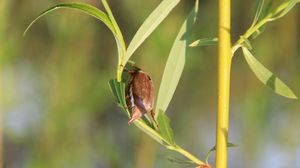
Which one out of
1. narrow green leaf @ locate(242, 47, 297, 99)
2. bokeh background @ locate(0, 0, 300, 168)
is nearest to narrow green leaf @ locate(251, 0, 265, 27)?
narrow green leaf @ locate(242, 47, 297, 99)

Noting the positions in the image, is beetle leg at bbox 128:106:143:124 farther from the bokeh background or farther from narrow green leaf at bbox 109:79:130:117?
the bokeh background

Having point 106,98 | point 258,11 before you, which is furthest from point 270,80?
point 106,98

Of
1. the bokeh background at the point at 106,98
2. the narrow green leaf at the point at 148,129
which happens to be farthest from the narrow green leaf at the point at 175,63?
the bokeh background at the point at 106,98

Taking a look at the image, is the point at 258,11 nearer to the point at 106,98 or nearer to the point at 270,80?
the point at 270,80

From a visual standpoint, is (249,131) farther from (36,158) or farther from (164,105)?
(164,105)

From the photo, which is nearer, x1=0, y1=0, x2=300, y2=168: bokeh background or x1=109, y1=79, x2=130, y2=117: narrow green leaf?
x1=109, y1=79, x2=130, y2=117: narrow green leaf
